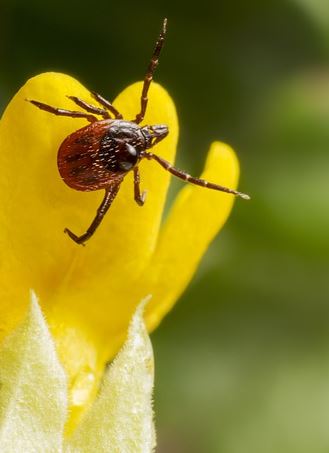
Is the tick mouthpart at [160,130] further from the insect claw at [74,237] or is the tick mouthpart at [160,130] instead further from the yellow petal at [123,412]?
the yellow petal at [123,412]

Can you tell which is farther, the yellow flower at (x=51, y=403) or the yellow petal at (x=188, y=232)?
the yellow petal at (x=188, y=232)

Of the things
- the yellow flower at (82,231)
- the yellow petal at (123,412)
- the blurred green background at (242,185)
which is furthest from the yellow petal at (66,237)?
the blurred green background at (242,185)

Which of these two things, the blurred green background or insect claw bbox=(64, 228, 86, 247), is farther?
the blurred green background

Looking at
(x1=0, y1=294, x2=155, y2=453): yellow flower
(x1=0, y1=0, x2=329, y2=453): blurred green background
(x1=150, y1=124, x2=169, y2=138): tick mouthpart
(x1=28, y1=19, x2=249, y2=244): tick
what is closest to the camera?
(x1=0, y1=294, x2=155, y2=453): yellow flower

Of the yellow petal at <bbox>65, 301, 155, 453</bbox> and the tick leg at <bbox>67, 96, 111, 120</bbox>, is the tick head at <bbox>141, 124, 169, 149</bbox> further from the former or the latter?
the yellow petal at <bbox>65, 301, 155, 453</bbox>

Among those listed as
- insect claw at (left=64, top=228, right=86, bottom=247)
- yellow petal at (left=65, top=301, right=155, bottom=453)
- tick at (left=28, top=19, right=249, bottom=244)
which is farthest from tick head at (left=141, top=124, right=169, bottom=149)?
yellow petal at (left=65, top=301, right=155, bottom=453)
